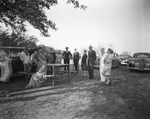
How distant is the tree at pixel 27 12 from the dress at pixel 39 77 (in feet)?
21.4

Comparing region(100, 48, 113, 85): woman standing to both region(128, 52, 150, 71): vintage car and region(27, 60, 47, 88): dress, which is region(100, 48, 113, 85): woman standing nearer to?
region(27, 60, 47, 88): dress

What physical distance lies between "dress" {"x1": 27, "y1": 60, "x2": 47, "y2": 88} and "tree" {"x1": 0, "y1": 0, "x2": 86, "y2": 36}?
6.52m

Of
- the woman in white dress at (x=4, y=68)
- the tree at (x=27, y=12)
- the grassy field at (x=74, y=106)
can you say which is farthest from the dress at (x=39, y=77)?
the tree at (x=27, y=12)

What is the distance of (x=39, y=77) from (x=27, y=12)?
7231 mm

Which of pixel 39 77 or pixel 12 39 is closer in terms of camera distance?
pixel 39 77

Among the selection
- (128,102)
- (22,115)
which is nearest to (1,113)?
(22,115)

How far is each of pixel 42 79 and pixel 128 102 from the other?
4.55 meters

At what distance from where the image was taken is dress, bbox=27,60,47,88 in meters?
7.39

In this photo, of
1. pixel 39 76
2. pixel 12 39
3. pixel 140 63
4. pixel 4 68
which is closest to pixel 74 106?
pixel 39 76

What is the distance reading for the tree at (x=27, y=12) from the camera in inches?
460

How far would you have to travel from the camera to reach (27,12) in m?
12.4

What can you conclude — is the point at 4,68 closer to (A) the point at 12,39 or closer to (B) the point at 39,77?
(B) the point at 39,77

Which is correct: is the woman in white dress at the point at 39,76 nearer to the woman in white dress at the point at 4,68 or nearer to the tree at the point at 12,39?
the woman in white dress at the point at 4,68

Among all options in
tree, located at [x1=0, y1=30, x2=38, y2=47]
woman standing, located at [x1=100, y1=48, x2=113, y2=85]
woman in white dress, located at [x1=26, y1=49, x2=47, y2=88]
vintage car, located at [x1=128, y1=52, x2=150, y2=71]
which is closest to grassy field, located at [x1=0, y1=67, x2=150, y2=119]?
woman in white dress, located at [x1=26, y1=49, x2=47, y2=88]
